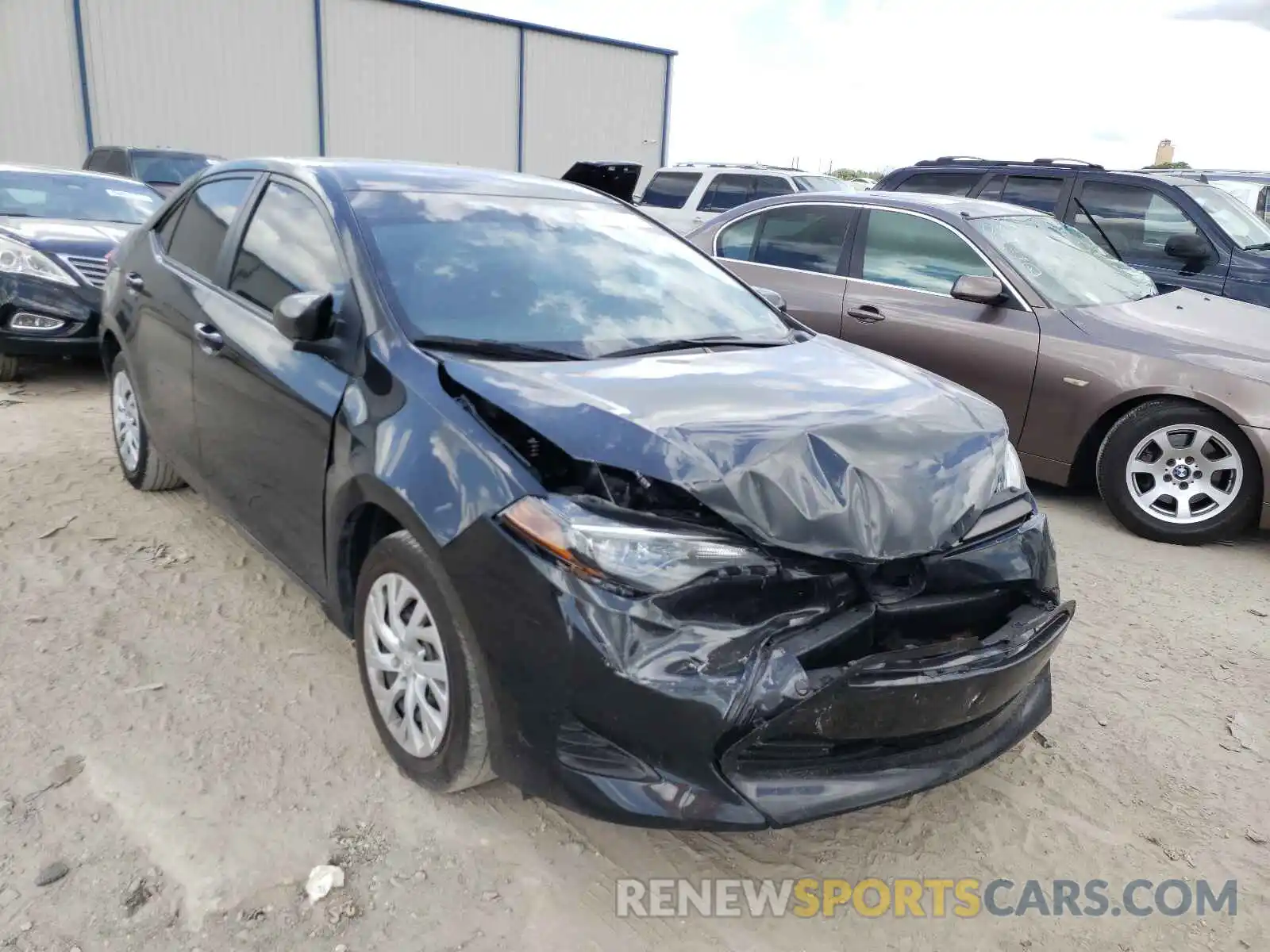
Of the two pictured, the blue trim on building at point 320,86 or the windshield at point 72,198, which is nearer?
the windshield at point 72,198

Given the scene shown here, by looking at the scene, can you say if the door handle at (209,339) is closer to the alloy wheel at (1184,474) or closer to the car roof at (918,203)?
the car roof at (918,203)

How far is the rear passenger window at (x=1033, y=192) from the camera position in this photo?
7.58m

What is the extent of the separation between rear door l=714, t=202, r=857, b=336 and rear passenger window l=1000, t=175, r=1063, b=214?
2448mm

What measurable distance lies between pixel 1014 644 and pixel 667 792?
917 mm

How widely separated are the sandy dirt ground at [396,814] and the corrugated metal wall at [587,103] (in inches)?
923

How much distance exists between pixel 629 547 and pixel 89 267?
591 cm

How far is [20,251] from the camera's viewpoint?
6.29 m

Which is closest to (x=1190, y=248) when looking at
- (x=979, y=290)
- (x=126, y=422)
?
(x=979, y=290)

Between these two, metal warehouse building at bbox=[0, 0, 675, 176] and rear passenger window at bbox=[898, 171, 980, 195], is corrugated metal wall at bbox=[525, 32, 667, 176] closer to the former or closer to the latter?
metal warehouse building at bbox=[0, 0, 675, 176]

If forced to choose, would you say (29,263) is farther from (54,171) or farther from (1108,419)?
(1108,419)

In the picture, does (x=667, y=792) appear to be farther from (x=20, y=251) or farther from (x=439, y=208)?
(x=20, y=251)

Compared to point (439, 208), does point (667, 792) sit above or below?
below

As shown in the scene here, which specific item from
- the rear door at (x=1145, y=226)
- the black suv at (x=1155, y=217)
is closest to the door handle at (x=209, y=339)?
the black suv at (x=1155, y=217)

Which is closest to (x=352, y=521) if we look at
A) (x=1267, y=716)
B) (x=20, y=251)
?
(x=1267, y=716)
